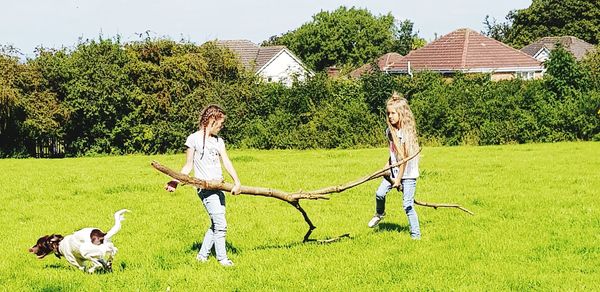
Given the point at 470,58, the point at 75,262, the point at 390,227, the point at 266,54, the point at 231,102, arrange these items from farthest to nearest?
the point at 266,54 → the point at 470,58 → the point at 231,102 → the point at 390,227 → the point at 75,262

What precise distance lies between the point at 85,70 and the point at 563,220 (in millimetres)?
24163

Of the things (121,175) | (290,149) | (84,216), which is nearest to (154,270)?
(84,216)

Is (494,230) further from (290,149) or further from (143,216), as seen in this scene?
(290,149)

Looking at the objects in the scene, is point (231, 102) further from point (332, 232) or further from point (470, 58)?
point (470, 58)

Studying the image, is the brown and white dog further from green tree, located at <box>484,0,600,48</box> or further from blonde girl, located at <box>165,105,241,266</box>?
green tree, located at <box>484,0,600,48</box>

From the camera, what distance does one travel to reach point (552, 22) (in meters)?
83.2

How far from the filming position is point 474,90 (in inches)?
1188

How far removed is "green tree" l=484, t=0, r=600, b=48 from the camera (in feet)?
264

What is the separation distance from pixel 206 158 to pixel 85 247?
5.75 ft

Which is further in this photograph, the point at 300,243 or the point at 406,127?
the point at 300,243

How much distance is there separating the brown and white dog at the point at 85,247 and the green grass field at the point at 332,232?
0.61 feet

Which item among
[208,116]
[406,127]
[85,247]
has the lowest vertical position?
[85,247]

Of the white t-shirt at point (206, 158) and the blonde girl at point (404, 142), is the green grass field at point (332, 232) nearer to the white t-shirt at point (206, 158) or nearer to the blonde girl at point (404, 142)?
the blonde girl at point (404, 142)

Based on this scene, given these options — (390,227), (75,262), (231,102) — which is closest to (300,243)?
(390,227)
